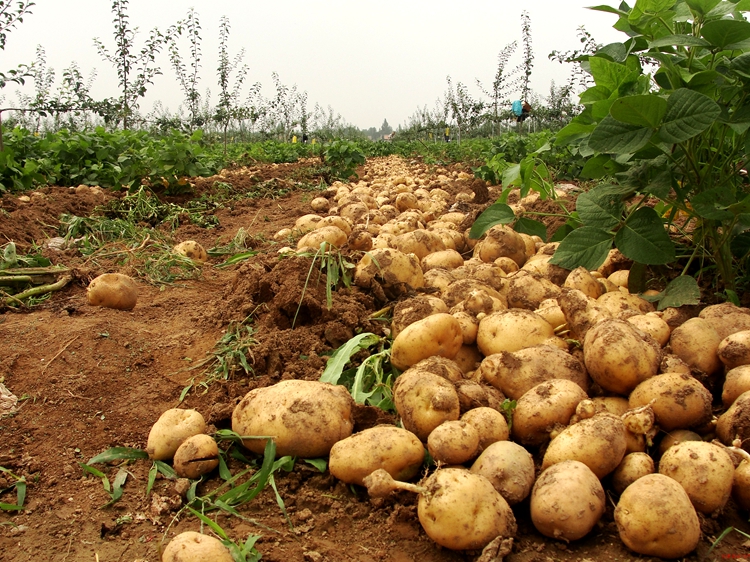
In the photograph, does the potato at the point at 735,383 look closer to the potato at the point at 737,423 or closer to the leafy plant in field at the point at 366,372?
the potato at the point at 737,423

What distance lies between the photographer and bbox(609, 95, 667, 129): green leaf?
2148 mm

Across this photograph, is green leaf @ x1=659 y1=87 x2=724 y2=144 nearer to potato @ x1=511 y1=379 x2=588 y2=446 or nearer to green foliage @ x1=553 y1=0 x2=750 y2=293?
green foliage @ x1=553 y1=0 x2=750 y2=293

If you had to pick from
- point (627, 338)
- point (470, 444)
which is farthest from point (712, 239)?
point (470, 444)

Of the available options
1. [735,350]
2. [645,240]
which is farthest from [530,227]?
[735,350]

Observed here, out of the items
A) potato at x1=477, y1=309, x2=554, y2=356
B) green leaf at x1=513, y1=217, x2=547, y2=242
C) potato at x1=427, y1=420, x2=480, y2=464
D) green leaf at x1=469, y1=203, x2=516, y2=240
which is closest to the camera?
potato at x1=427, y1=420, x2=480, y2=464

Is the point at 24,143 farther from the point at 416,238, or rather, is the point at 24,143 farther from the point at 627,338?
the point at 627,338

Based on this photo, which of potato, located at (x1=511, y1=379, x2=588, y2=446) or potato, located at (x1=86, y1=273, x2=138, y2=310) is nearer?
potato, located at (x1=511, y1=379, x2=588, y2=446)

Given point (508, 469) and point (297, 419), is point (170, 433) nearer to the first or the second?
point (297, 419)

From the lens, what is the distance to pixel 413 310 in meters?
2.53

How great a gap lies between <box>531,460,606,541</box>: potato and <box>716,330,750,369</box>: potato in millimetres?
731

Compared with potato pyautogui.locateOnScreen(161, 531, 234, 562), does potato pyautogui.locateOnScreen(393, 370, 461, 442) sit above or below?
above

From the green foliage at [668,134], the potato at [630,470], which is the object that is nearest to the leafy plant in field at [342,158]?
the green foliage at [668,134]

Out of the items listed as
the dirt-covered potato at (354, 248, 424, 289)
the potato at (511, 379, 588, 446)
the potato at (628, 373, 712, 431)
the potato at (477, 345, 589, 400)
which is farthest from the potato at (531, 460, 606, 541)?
the dirt-covered potato at (354, 248, 424, 289)

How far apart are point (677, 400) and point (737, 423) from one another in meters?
0.17
